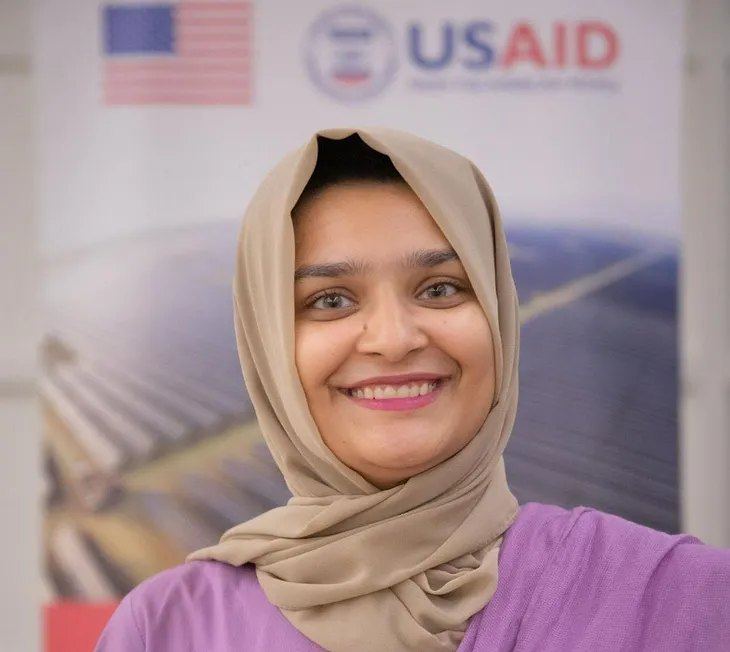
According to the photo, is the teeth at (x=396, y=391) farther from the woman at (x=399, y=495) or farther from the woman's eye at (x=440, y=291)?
the woman's eye at (x=440, y=291)

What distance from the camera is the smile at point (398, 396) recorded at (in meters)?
0.88

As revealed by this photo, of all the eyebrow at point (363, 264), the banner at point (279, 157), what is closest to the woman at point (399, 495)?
the eyebrow at point (363, 264)

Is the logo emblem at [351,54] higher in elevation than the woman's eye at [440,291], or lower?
higher

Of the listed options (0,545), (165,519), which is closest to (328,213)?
(165,519)

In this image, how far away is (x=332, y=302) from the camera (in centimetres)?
91

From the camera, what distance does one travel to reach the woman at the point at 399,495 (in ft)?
2.80

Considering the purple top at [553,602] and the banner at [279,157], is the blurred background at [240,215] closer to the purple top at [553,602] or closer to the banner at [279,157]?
the banner at [279,157]

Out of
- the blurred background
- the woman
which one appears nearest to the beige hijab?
the woman

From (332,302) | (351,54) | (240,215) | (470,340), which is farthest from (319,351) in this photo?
(351,54)

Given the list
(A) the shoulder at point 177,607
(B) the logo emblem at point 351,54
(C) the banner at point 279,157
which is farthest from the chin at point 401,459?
(B) the logo emblem at point 351,54

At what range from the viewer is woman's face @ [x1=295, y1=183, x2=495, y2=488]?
0.87m

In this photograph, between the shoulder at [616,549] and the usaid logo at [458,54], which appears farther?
the usaid logo at [458,54]

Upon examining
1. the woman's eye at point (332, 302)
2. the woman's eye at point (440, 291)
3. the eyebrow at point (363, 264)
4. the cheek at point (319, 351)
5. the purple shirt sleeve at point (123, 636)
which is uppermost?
the eyebrow at point (363, 264)

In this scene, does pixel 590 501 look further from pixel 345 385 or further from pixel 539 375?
pixel 345 385
